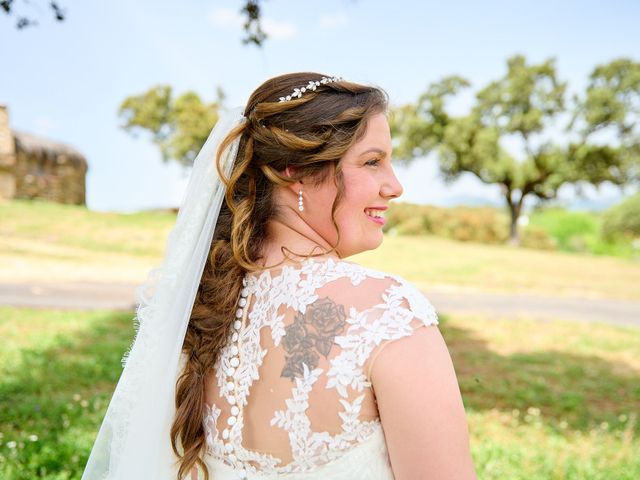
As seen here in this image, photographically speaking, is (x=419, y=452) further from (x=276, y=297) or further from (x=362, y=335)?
(x=276, y=297)

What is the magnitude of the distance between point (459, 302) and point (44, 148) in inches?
1009

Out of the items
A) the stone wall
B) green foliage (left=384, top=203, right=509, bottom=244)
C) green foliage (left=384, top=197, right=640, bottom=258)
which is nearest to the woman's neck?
green foliage (left=384, top=197, right=640, bottom=258)

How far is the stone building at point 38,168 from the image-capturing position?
27.6 metres

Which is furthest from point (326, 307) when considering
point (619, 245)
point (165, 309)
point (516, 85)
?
point (619, 245)

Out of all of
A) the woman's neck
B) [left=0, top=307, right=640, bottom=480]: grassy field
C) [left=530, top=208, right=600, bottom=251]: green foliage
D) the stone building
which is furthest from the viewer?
[left=530, top=208, right=600, bottom=251]: green foliage

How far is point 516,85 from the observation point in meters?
33.4

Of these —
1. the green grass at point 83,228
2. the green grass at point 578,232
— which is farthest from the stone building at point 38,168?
the green grass at point 578,232

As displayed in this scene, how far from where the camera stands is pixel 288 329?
165 cm

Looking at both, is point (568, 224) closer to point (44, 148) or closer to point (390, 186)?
point (44, 148)

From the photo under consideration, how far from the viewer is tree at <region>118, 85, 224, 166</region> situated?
3522 centimetres

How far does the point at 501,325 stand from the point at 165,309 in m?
9.75

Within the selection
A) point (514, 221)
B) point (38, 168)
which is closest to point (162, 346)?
point (38, 168)

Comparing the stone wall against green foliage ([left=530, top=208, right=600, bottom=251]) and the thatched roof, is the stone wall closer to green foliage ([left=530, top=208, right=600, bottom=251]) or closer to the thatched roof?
the thatched roof

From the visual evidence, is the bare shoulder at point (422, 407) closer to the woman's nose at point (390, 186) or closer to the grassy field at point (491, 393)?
the woman's nose at point (390, 186)
